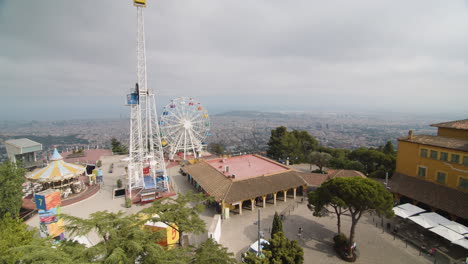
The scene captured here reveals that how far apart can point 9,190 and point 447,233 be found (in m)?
32.9

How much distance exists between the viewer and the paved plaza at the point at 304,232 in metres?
14.5

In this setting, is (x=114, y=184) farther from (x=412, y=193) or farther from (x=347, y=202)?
(x=412, y=193)

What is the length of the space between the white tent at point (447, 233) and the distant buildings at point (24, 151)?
176 feet

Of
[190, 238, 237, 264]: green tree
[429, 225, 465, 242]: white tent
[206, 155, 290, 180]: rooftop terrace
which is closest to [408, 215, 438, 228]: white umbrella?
[429, 225, 465, 242]: white tent

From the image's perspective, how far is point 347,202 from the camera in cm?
1397

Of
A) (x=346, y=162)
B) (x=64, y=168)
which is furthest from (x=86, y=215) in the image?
(x=346, y=162)

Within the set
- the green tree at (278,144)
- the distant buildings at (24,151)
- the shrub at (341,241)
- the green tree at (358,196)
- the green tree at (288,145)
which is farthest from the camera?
the green tree at (278,144)

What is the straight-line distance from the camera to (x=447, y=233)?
14438 mm

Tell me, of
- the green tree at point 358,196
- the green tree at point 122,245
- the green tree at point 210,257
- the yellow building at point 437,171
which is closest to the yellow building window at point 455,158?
the yellow building at point 437,171

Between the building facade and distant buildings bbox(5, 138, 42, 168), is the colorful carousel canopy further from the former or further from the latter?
distant buildings bbox(5, 138, 42, 168)

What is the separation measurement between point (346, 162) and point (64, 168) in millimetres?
37258

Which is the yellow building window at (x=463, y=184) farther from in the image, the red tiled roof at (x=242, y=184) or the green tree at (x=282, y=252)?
the green tree at (x=282, y=252)

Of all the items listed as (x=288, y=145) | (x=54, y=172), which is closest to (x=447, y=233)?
(x=288, y=145)

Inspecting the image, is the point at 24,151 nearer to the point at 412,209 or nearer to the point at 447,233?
the point at 412,209
